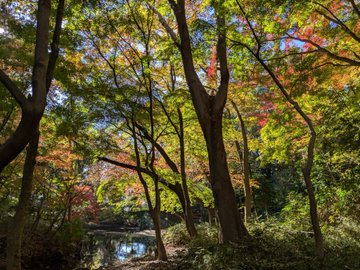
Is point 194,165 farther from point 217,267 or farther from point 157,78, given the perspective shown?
point 217,267

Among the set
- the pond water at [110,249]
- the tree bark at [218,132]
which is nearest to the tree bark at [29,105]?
the tree bark at [218,132]

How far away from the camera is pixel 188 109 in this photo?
34.0 ft

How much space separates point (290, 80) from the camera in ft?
28.0

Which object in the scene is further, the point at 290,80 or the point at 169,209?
the point at 169,209

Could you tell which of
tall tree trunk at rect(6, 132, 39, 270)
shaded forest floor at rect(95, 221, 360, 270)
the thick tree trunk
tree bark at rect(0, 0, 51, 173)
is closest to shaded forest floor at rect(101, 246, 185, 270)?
shaded forest floor at rect(95, 221, 360, 270)

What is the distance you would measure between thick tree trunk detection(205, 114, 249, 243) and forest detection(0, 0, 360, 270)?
2 cm

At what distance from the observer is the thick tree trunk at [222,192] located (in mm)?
6469

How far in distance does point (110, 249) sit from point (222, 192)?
49.7 ft

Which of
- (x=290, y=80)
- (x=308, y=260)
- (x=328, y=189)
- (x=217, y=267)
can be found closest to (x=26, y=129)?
(x=217, y=267)

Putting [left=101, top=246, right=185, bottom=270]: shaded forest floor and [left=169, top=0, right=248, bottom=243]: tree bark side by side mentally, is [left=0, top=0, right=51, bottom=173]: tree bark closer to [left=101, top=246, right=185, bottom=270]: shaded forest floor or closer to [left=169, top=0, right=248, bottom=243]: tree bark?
[left=169, top=0, right=248, bottom=243]: tree bark

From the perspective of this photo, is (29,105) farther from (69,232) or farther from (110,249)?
(110,249)

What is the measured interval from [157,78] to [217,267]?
7083mm

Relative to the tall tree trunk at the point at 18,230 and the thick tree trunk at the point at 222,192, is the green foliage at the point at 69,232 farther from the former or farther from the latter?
the thick tree trunk at the point at 222,192

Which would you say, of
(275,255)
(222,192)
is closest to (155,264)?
(222,192)
